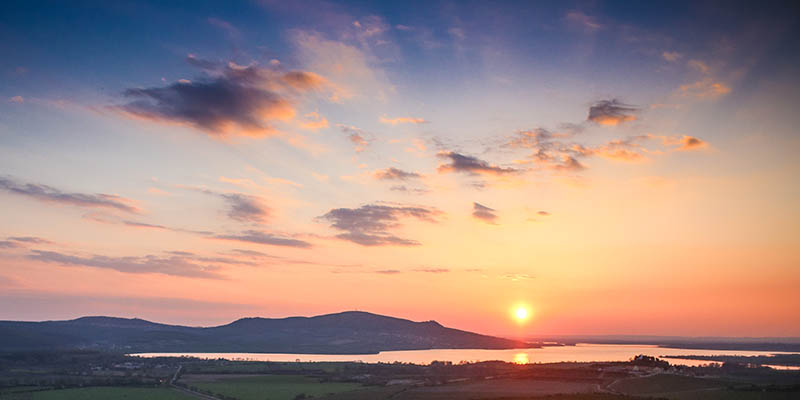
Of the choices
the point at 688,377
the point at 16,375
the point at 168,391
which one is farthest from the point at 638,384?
the point at 16,375

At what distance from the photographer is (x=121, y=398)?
8281cm

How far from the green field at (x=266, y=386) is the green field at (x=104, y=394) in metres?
7.16

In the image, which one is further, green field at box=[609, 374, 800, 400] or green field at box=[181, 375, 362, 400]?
green field at box=[181, 375, 362, 400]

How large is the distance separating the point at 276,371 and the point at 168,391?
1498 inches

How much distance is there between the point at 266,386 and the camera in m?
99.9

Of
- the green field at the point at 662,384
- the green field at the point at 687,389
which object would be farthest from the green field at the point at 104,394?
the green field at the point at 687,389

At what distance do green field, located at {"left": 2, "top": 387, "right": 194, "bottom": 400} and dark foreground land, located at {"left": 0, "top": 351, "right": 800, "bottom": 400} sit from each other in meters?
0.14

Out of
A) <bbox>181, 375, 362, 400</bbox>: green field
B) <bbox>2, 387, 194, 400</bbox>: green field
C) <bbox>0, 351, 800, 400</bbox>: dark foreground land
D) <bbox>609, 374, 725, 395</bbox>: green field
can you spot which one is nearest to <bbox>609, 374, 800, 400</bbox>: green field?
<bbox>609, 374, 725, 395</bbox>: green field

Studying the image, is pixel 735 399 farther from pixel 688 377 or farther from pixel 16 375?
pixel 16 375

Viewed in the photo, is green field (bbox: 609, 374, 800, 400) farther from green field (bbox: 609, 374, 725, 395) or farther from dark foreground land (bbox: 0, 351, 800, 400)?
dark foreground land (bbox: 0, 351, 800, 400)

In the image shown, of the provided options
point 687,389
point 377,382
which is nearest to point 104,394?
point 377,382

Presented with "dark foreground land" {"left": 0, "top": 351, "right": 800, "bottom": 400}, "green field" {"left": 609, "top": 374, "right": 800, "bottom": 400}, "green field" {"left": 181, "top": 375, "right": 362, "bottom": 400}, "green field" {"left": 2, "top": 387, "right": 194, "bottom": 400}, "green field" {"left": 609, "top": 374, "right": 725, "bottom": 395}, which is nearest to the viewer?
"green field" {"left": 609, "top": 374, "right": 800, "bottom": 400}

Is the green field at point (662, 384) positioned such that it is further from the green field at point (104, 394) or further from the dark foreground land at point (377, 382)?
the green field at point (104, 394)

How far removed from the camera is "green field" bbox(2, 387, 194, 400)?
→ 83062 mm
